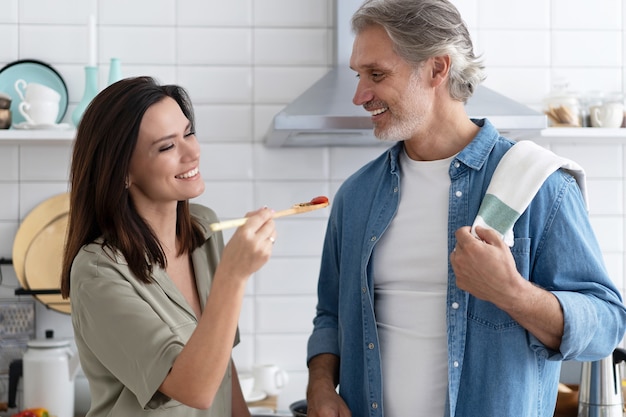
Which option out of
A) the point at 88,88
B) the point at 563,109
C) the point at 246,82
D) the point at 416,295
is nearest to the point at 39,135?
the point at 88,88

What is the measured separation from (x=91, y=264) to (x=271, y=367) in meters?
1.34

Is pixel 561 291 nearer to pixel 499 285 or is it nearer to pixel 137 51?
pixel 499 285

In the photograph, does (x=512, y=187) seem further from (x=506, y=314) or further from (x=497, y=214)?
(x=506, y=314)

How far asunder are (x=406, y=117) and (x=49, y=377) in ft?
5.02

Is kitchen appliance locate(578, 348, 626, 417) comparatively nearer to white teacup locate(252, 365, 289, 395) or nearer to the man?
the man

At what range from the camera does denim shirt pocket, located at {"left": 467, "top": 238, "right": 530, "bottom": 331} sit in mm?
1539

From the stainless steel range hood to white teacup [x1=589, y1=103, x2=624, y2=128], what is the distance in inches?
12.3

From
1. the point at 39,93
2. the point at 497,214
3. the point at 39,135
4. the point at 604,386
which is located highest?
the point at 39,93

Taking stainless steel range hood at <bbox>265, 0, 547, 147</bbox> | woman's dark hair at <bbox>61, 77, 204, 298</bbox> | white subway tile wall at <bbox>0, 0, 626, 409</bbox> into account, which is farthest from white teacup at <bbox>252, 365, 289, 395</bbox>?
woman's dark hair at <bbox>61, 77, 204, 298</bbox>

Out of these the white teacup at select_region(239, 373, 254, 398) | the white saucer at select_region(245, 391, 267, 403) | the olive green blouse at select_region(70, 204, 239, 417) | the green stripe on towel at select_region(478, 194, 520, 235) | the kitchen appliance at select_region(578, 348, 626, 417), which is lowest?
the white saucer at select_region(245, 391, 267, 403)

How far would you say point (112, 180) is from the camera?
155 centimetres

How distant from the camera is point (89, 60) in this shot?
2.66m

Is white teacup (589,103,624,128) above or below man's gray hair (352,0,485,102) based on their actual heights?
below

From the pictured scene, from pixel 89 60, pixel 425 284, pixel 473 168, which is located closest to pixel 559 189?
pixel 473 168
